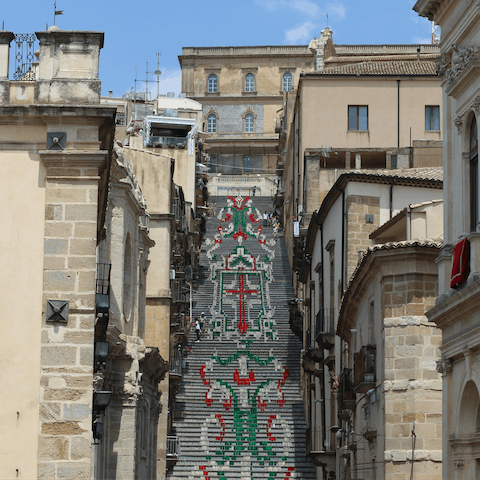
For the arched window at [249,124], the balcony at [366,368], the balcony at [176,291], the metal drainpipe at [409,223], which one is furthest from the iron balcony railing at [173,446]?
the arched window at [249,124]

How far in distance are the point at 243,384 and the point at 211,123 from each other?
64664 millimetres

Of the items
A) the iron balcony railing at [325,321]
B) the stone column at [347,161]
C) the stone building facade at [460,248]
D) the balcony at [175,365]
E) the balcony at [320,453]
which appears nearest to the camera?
the stone building facade at [460,248]

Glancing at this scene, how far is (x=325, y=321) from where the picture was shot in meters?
37.3

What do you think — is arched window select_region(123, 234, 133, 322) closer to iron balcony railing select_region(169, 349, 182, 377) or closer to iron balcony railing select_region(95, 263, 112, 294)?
iron balcony railing select_region(95, 263, 112, 294)

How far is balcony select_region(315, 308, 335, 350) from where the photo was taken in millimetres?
36094

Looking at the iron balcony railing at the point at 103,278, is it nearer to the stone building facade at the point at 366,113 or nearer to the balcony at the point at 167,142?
the stone building facade at the point at 366,113

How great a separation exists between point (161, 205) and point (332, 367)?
9478 mm

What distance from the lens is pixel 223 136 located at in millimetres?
110438

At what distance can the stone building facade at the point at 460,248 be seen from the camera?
19.3 metres

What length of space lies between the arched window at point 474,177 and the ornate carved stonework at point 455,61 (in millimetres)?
1024

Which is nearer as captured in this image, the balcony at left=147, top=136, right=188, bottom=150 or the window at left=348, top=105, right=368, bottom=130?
the window at left=348, top=105, right=368, bottom=130

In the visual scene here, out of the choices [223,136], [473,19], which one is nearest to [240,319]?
[473,19]

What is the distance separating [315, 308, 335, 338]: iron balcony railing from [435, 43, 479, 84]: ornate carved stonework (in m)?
15.7

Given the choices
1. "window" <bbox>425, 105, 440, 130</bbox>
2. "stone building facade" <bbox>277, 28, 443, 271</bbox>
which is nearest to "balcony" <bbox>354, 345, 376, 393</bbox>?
"stone building facade" <bbox>277, 28, 443, 271</bbox>
